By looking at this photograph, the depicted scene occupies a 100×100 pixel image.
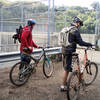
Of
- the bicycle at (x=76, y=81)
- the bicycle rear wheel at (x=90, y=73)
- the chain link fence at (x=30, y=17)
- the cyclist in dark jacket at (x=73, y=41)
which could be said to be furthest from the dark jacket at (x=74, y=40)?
the chain link fence at (x=30, y=17)

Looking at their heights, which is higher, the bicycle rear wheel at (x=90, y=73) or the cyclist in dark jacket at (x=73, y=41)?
the cyclist in dark jacket at (x=73, y=41)

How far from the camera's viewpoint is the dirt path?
4699mm

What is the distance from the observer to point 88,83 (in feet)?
19.0

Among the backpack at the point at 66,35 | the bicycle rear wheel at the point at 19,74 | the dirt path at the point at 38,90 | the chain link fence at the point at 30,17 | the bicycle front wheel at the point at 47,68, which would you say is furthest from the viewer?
the chain link fence at the point at 30,17

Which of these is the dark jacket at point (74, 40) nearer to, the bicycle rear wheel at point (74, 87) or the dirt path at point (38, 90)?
the bicycle rear wheel at point (74, 87)

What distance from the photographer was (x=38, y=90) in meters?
5.16

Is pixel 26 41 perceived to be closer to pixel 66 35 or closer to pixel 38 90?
pixel 66 35

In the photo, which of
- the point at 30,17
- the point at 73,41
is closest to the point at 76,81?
the point at 73,41

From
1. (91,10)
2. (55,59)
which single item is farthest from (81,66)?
(91,10)

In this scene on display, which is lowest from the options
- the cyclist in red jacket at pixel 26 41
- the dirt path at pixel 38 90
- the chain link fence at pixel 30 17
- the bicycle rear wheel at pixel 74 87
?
the dirt path at pixel 38 90

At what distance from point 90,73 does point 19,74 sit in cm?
223

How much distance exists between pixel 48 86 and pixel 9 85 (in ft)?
3.81

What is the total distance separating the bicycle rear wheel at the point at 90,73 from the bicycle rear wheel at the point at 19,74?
188 centimetres

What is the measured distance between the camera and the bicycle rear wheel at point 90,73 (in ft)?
18.7
